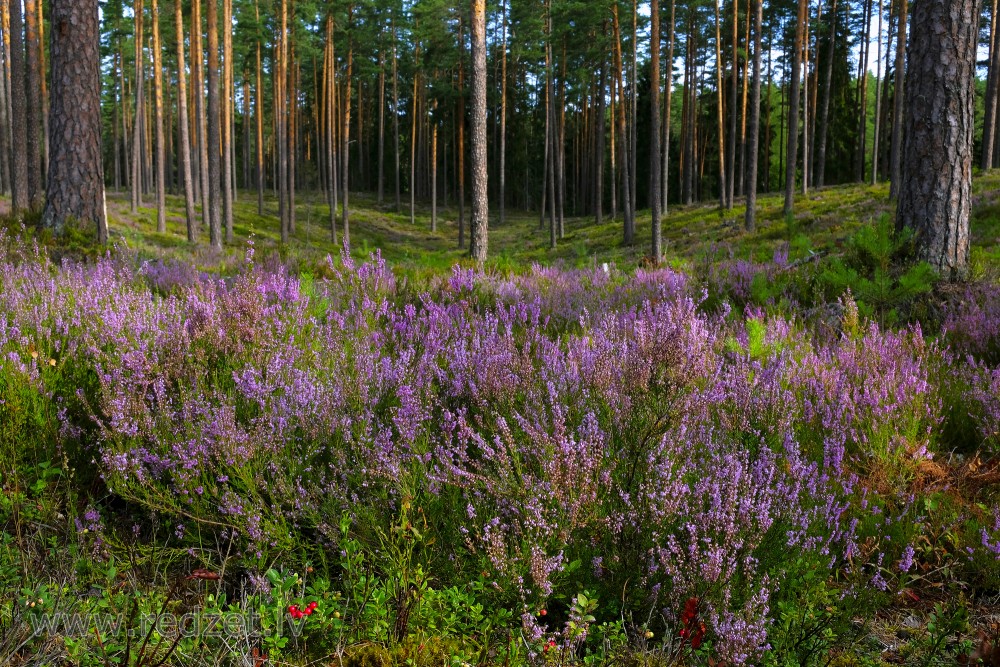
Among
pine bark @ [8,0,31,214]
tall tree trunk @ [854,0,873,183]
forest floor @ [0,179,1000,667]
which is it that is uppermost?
tall tree trunk @ [854,0,873,183]

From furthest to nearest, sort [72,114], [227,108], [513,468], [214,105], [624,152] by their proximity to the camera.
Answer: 1. [227,108]
2. [624,152]
3. [214,105]
4. [72,114]
5. [513,468]

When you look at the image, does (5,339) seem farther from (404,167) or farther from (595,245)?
(404,167)

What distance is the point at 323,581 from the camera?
78.7 inches

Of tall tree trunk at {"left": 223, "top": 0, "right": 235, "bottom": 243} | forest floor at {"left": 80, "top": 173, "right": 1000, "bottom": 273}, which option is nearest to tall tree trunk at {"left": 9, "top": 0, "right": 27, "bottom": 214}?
→ forest floor at {"left": 80, "top": 173, "right": 1000, "bottom": 273}

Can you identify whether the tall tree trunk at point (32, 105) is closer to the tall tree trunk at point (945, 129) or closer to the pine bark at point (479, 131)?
the pine bark at point (479, 131)

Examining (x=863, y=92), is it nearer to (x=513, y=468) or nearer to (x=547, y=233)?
(x=547, y=233)

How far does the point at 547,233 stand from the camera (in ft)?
132

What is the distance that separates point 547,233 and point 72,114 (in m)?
33.6

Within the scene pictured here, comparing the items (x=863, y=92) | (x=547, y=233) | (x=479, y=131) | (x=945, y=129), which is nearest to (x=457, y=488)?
(x=945, y=129)

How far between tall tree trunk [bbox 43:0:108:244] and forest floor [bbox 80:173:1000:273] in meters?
0.73

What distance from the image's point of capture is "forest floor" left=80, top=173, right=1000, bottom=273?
9.84 m

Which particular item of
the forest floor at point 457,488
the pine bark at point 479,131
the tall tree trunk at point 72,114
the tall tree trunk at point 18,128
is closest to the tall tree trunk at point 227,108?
the tall tree trunk at point 18,128

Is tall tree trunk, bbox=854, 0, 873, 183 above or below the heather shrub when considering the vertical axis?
above

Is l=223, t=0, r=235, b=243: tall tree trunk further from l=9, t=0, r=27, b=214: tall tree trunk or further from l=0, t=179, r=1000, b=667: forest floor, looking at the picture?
l=0, t=179, r=1000, b=667: forest floor
